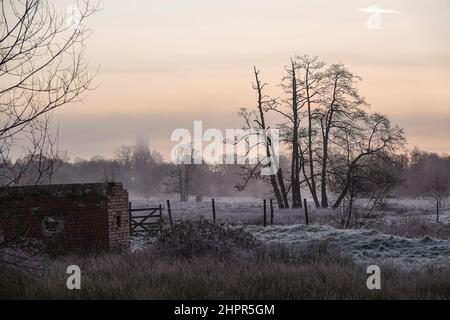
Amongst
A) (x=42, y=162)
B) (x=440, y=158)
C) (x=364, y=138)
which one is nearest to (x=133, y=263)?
(x=42, y=162)

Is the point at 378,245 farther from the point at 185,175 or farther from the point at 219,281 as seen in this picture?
the point at 185,175

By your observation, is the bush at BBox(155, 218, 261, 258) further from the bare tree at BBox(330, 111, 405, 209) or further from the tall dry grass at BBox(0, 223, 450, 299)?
the bare tree at BBox(330, 111, 405, 209)

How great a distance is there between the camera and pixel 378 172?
38.4m

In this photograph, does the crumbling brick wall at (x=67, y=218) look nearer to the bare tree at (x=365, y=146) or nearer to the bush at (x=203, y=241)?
the bush at (x=203, y=241)

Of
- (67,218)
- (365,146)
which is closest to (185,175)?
(365,146)

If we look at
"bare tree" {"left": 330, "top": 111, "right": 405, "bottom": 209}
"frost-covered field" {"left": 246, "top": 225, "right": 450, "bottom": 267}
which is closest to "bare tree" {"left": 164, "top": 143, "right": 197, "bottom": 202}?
"bare tree" {"left": 330, "top": 111, "right": 405, "bottom": 209}

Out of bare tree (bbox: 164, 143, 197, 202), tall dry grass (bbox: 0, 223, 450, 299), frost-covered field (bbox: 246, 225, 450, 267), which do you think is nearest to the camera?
tall dry grass (bbox: 0, 223, 450, 299)

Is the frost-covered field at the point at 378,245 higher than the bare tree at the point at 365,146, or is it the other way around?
the bare tree at the point at 365,146

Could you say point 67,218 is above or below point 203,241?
above

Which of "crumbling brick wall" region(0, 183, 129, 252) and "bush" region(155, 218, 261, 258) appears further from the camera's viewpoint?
"crumbling brick wall" region(0, 183, 129, 252)

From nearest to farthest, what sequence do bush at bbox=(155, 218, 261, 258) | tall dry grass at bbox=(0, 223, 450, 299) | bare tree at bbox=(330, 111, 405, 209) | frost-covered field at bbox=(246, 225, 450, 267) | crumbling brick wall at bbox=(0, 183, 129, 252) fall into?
1. tall dry grass at bbox=(0, 223, 450, 299)
2. bush at bbox=(155, 218, 261, 258)
3. frost-covered field at bbox=(246, 225, 450, 267)
4. crumbling brick wall at bbox=(0, 183, 129, 252)
5. bare tree at bbox=(330, 111, 405, 209)

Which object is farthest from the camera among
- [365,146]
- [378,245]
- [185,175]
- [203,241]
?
[185,175]

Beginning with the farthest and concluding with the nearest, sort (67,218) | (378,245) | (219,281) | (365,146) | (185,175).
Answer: (185,175)
(365,146)
(378,245)
(67,218)
(219,281)

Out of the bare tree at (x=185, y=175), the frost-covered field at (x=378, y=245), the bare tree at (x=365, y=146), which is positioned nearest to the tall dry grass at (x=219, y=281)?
the frost-covered field at (x=378, y=245)
